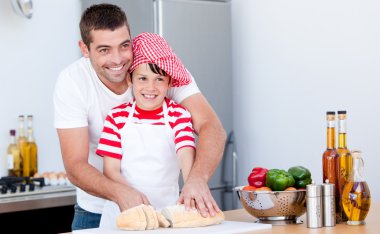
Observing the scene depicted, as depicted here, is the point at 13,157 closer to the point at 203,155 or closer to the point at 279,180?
the point at 203,155

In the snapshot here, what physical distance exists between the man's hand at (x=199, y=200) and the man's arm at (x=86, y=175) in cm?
12

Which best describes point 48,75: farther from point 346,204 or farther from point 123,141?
point 346,204

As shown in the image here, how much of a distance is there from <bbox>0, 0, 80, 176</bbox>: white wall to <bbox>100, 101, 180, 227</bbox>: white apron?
6.11ft

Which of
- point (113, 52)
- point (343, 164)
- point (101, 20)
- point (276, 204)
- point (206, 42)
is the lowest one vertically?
point (276, 204)

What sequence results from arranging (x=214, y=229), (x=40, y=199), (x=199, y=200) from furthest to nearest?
1. (x=40, y=199)
2. (x=199, y=200)
3. (x=214, y=229)

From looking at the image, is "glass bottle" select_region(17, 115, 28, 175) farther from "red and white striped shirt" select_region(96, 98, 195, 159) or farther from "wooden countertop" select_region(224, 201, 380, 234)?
"wooden countertop" select_region(224, 201, 380, 234)

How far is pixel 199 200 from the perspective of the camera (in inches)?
82.3

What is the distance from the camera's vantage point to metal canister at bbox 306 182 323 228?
6.84 feet

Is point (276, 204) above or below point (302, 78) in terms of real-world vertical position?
below

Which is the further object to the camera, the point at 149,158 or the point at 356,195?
the point at 149,158

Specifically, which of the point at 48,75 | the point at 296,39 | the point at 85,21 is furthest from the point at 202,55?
the point at 85,21

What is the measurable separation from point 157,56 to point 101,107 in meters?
0.31

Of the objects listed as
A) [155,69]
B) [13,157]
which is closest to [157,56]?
[155,69]

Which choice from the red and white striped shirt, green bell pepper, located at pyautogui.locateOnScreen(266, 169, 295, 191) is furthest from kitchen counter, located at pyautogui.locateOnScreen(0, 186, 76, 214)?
green bell pepper, located at pyautogui.locateOnScreen(266, 169, 295, 191)
